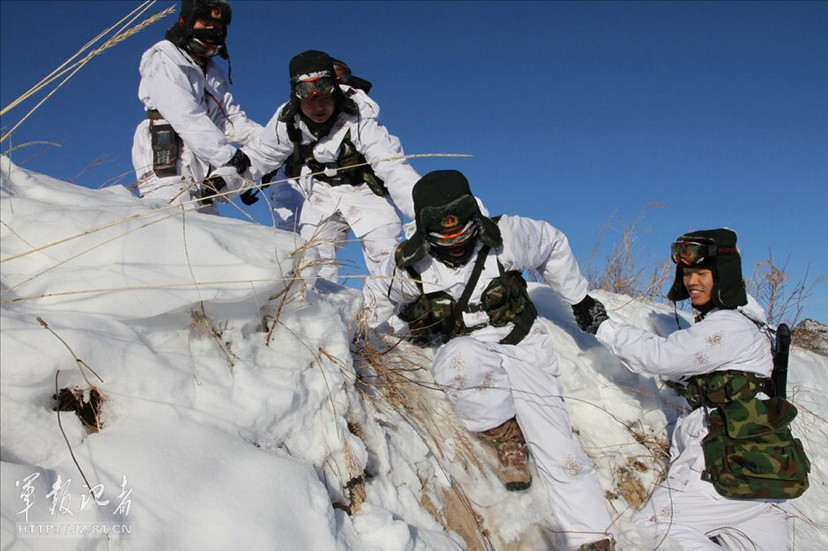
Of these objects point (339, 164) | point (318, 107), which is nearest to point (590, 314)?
point (339, 164)

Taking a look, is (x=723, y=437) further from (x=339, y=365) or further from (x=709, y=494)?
(x=339, y=365)

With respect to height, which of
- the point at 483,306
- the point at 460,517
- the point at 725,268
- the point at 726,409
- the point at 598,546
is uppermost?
the point at 725,268

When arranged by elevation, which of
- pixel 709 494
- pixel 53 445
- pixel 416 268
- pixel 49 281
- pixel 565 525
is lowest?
pixel 565 525

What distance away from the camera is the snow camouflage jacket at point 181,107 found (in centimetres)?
384

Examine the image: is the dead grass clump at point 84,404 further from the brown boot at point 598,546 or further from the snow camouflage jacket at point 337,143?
the snow camouflage jacket at point 337,143

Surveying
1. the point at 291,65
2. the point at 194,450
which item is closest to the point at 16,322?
the point at 194,450

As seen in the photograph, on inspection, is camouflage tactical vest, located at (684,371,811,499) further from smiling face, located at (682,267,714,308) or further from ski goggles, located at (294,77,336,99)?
ski goggles, located at (294,77,336,99)

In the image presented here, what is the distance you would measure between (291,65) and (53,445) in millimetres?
2889

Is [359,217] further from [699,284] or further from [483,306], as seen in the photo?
[699,284]

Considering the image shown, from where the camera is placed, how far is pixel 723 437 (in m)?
2.84

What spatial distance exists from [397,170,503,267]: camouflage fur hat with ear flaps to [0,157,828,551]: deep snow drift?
49 centimetres

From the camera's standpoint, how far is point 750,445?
9.09ft

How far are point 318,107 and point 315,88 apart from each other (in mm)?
136

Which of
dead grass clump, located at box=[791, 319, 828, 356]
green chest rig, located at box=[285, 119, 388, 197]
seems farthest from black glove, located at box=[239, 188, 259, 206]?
dead grass clump, located at box=[791, 319, 828, 356]
